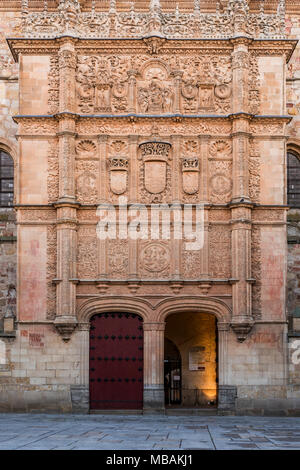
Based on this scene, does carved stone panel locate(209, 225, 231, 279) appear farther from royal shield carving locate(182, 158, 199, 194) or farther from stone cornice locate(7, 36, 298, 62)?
stone cornice locate(7, 36, 298, 62)

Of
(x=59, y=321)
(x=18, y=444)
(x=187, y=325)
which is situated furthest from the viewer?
(x=187, y=325)

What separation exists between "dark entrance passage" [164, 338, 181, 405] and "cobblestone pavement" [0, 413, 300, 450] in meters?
5.15

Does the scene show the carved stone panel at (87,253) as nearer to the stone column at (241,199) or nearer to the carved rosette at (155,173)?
the carved rosette at (155,173)

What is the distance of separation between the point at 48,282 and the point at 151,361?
12.7 feet

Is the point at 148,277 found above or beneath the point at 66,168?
beneath

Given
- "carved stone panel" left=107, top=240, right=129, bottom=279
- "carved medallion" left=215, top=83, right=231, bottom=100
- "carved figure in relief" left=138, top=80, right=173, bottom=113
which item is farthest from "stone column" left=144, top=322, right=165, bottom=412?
"carved medallion" left=215, top=83, right=231, bottom=100

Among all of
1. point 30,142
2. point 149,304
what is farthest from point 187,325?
point 30,142

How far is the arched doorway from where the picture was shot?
27.5 m

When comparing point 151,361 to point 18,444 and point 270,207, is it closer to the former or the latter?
point 270,207

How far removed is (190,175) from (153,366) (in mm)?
5820

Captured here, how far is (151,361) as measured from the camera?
23.3 meters

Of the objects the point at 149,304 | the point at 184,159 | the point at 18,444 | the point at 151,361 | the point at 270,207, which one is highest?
the point at 184,159

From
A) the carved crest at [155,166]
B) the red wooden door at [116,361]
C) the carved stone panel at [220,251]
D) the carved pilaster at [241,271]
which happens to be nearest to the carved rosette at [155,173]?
the carved crest at [155,166]

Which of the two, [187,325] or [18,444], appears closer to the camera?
[18,444]
